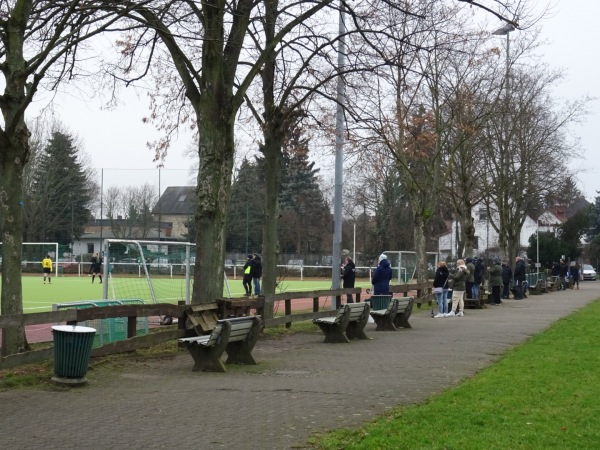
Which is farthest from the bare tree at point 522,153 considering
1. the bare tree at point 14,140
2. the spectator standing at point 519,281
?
the bare tree at point 14,140

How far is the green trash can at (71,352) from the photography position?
34.7 ft

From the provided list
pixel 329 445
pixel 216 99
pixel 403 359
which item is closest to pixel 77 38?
pixel 216 99

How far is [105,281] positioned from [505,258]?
31688mm

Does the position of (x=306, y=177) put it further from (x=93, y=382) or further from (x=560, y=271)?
(x=93, y=382)

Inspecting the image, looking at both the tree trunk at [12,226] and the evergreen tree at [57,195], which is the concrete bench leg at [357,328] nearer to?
the tree trunk at [12,226]

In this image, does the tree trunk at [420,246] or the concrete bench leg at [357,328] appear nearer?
the concrete bench leg at [357,328]

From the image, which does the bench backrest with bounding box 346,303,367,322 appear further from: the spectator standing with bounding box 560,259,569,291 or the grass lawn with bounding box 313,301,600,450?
the spectator standing with bounding box 560,259,569,291

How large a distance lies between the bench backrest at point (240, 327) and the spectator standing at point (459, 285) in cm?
1335

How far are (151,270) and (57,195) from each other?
4483 cm

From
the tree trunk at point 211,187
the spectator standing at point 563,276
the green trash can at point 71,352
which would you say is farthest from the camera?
the spectator standing at point 563,276

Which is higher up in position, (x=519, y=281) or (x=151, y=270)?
(x=151, y=270)

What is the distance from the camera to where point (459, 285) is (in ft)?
85.2

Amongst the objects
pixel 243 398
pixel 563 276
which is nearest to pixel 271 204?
pixel 243 398

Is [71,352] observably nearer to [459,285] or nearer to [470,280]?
[459,285]
